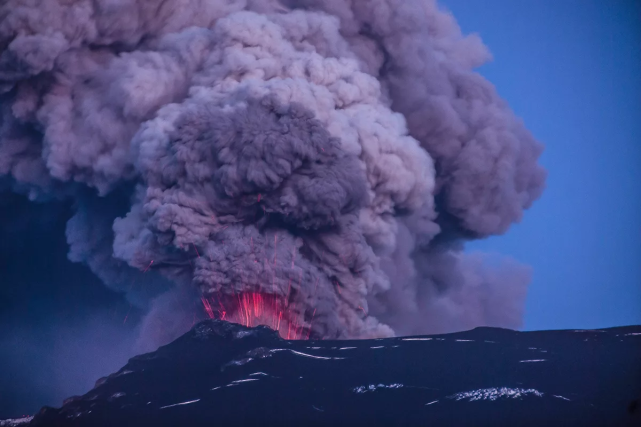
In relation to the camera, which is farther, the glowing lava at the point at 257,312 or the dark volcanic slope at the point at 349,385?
the glowing lava at the point at 257,312

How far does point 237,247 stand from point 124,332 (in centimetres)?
1494

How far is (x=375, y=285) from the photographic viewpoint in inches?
1341

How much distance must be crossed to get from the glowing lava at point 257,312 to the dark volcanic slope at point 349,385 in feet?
1.10

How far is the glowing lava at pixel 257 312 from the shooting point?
30203 millimetres

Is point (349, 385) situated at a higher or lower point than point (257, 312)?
lower

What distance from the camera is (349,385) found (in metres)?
29.9

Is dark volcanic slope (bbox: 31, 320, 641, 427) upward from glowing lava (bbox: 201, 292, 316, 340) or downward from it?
downward

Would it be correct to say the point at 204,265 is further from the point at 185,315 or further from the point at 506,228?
the point at 506,228

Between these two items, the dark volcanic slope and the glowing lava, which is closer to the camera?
the dark volcanic slope

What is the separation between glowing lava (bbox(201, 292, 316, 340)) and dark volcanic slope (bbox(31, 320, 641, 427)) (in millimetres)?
336

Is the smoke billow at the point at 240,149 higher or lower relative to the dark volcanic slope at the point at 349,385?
higher

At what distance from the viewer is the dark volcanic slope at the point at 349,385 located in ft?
90.4

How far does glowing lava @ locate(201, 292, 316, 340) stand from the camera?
3020cm

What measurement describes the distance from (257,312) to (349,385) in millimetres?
4198
